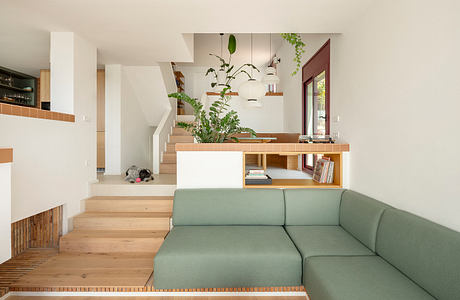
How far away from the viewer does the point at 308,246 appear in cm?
197

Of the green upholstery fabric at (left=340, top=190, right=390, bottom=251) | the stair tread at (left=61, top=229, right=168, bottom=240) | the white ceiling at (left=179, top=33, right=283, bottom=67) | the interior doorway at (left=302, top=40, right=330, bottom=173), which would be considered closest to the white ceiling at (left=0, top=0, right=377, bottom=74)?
the interior doorway at (left=302, top=40, right=330, bottom=173)

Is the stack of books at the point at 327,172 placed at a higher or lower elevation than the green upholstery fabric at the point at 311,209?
higher

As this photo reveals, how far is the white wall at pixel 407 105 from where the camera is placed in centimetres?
150

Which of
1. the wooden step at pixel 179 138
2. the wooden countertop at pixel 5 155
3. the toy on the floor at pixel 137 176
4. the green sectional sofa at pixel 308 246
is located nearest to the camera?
the wooden countertop at pixel 5 155

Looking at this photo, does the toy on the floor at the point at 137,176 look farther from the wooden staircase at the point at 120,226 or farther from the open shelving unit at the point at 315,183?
the open shelving unit at the point at 315,183

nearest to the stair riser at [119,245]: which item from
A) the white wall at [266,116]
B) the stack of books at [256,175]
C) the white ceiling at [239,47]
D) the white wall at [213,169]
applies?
the white wall at [213,169]

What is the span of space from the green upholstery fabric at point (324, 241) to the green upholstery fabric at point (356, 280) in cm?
8

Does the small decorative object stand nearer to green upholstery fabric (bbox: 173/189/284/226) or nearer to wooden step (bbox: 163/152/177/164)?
green upholstery fabric (bbox: 173/189/284/226)

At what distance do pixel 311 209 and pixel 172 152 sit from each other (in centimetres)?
345

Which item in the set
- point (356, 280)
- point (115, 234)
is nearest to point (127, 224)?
point (115, 234)

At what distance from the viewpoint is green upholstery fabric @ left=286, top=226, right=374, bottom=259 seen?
188 centimetres

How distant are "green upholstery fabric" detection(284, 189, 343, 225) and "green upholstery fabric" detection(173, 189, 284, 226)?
88mm

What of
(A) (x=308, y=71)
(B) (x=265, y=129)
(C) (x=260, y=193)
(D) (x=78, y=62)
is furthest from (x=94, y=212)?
(B) (x=265, y=129)

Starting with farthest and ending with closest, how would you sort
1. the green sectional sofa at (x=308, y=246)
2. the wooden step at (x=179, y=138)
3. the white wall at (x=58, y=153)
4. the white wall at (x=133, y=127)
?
1. the wooden step at (x=179, y=138)
2. the white wall at (x=133, y=127)
3. the white wall at (x=58, y=153)
4. the green sectional sofa at (x=308, y=246)
